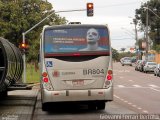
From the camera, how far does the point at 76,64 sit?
19.1 meters

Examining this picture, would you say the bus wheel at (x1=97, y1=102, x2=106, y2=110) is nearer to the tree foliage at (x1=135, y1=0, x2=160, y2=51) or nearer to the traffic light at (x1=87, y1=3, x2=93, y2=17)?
the traffic light at (x1=87, y1=3, x2=93, y2=17)

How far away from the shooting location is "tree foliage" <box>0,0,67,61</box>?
6216cm

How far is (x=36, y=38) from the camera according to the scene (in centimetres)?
6306

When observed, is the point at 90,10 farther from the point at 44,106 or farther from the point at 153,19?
the point at 153,19

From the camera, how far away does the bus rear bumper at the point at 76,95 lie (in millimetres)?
18953

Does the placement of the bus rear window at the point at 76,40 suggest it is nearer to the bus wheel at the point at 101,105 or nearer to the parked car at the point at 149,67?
the bus wheel at the point at 101,105

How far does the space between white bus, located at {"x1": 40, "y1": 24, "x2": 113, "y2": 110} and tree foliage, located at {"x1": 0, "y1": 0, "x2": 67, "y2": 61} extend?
1659 inches

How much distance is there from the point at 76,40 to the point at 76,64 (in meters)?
0.90

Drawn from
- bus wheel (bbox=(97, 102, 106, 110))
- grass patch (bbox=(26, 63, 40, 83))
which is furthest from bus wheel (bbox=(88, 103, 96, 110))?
grass patch (bbox=(26, 63, 40, 83))

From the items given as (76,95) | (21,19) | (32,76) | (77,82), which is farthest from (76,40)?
(21,19)

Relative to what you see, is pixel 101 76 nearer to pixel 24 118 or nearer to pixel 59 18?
pixel 24 118

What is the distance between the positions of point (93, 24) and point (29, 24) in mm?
45160

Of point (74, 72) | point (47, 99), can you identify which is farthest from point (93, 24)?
point (47, 99)

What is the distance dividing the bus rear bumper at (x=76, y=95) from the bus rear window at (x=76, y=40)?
4.67ft
